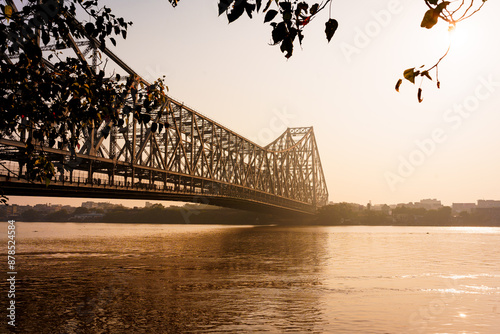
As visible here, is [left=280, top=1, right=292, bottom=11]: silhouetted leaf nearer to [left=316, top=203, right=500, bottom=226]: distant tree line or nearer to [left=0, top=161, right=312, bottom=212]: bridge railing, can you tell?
[left=0, top=161, right=312, bottom=212]: bridge railing

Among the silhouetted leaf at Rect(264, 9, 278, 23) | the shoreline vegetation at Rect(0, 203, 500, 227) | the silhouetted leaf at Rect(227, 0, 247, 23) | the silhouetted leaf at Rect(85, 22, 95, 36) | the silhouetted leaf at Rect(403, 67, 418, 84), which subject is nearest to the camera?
the silhouetted leaf at Rect(403, 67, 418, 84)

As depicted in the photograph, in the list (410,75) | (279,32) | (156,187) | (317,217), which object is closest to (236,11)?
(279,32)

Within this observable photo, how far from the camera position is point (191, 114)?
80.6 meters

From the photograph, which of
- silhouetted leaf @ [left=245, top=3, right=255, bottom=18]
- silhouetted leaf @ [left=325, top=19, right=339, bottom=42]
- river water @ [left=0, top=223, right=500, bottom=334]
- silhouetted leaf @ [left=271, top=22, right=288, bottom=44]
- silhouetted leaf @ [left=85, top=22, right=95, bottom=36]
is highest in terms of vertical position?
silhouetted leaf @ [left=85, top=22, right=95, bottom=36]

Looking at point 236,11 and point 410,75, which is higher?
point 236,11

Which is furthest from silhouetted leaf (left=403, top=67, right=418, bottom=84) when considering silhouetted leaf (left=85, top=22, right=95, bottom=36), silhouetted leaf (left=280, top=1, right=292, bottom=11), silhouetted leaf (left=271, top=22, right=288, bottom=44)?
silhouetted leaf (left=85, top=22, right=95, bottom=36)

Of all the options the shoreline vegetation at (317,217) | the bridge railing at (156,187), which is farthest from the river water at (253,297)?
the shoreline vegetation at (317,217)

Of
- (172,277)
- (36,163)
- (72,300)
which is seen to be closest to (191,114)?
(172,277)

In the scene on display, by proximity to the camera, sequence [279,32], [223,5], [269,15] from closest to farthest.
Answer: [223,5] < [269,15] < [279,32]

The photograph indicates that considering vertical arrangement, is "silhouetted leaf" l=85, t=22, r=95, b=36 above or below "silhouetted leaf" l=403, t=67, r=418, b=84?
above

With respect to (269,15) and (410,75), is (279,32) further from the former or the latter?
(410,75)

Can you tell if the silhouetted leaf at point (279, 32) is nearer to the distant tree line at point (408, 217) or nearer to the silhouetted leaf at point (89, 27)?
the silhouetted leaf at point (89, 27)

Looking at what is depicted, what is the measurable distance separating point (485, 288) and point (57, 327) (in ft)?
55.3

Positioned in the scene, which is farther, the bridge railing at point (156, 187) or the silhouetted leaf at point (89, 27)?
the bridge railing at point (156, 187)
